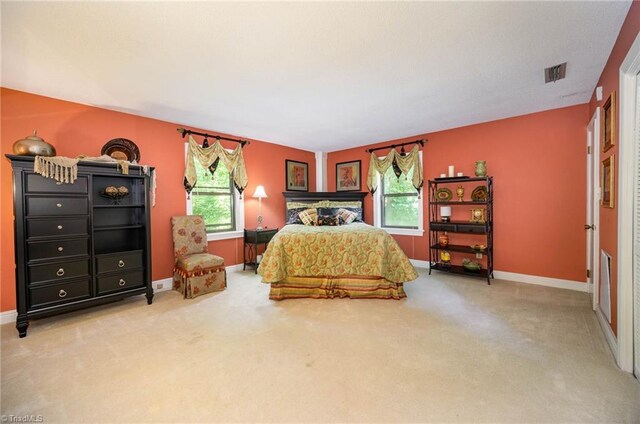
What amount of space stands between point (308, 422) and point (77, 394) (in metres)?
1.58

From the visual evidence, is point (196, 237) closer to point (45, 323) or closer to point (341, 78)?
point (45, 323)

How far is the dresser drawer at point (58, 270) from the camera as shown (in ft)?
8.94

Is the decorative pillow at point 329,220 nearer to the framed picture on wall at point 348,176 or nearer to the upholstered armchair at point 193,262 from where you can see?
the framed picture on wall at point 348,176

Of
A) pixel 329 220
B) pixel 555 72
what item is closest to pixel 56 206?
pixel 329 220

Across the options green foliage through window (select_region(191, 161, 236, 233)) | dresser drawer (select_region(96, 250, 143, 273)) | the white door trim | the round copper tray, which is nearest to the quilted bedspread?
dresser drawer (select_region(96, 250, 143, 273))

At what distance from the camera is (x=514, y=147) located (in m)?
4.20

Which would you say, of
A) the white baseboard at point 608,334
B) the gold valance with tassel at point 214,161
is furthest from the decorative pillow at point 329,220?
the white baseboard at point 608,334

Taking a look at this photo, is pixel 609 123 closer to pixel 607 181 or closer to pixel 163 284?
pixel 607 181

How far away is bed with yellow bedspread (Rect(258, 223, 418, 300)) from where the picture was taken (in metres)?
3.56

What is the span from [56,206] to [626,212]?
16.7ft

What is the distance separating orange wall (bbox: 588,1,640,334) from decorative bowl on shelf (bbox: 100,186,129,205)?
192 inches

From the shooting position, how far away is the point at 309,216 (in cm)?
506

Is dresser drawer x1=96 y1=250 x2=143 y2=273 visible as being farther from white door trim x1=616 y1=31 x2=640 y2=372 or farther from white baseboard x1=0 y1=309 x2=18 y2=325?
white door trim x1=616 y1=31 x2=640 y2=372

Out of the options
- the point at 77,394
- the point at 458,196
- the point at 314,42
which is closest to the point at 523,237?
the point at 458,196
